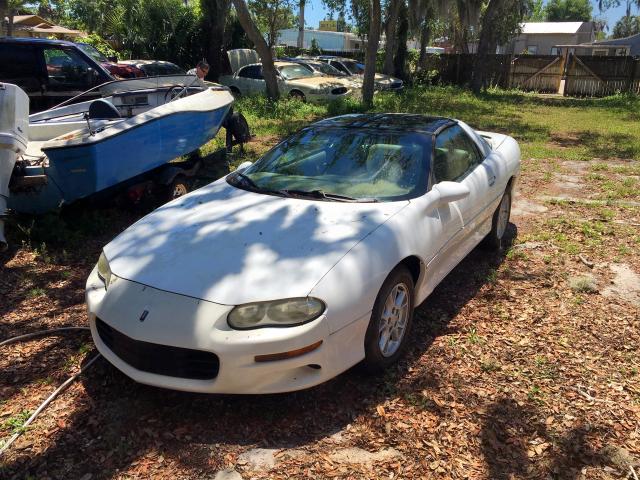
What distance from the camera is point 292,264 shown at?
301 cm

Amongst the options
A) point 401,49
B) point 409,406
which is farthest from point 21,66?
point 401,49

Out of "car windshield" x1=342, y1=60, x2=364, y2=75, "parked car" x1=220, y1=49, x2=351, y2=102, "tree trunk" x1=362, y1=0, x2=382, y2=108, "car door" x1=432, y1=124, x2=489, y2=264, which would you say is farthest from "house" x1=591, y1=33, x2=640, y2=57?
"car door" x1=432, y1=124, x2=489, y2=264

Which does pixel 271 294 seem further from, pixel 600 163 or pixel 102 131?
pixel 600 163

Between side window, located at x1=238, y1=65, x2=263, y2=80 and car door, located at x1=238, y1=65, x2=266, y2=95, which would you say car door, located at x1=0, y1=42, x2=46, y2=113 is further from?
side window, located at x1=238, y1=65, x2=263, y2=80

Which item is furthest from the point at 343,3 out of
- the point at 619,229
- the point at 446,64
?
the point at 619,229

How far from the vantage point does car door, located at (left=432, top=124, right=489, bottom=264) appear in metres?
4.19

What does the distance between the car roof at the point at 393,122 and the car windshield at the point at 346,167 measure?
0.12 metres

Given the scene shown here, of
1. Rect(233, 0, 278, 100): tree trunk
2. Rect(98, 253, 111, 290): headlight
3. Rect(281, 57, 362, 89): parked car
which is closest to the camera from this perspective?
Rect(98, 253, 111, 290): headlight

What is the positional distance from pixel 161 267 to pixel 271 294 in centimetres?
72

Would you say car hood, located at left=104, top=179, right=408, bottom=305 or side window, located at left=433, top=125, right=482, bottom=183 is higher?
side window, located at left=433, top=125, right=482, bottom=183

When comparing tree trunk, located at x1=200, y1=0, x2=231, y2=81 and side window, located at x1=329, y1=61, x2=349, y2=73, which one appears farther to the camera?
tree trunk, located at x1=200, y1=0, x2=231, y2=81

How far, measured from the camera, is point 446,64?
27062mm

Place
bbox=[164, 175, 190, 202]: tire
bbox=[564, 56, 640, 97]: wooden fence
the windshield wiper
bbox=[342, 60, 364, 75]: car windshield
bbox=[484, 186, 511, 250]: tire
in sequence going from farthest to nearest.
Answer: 1. bbox=[564, 56, 640, 97]: wooden fence
2. bbox=[342, 60, 364, 75]: car windshield
3. bbox=[164, 175, 190, 202]: tire
4. bbox=[484, 186, 511, 250]: tire
5. the windshield wiper

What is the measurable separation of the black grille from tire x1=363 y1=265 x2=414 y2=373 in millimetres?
891
